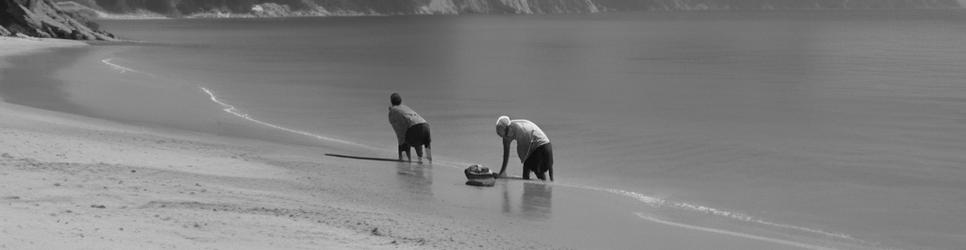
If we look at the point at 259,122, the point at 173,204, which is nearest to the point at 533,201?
the point at 173,204

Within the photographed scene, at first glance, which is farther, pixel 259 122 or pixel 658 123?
pixel 658 123

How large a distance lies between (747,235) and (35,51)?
43.8 m

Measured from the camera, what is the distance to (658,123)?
24.0 m

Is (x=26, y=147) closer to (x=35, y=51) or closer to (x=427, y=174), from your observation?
(x=427, y=174)

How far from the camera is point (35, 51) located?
48656 millimetres

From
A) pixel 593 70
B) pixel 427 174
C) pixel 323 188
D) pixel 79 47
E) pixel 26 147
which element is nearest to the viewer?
pixel 323 188

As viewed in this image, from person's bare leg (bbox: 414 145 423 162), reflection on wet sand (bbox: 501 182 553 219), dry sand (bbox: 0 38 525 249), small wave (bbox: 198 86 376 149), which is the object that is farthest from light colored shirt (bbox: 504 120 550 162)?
small wave (bbox: 198 86 376 149)

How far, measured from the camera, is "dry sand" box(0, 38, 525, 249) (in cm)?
926

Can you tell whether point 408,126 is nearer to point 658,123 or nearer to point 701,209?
point 701,209

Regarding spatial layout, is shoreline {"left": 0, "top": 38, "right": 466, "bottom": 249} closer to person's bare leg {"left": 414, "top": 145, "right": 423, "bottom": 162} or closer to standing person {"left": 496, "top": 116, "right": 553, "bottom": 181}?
person's bare leg {"left": 414, "top": 145, "right": 423, "bottom": 162}

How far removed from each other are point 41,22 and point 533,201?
58.3 meters

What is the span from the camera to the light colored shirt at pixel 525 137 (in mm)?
14336

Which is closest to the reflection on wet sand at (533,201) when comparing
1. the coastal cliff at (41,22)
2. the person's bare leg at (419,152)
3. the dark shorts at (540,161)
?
the dark shorts at (540,161)

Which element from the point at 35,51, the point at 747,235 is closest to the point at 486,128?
the point at 747,235
